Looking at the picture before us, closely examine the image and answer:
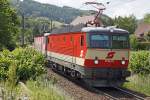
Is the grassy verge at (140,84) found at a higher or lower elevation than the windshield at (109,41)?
lower

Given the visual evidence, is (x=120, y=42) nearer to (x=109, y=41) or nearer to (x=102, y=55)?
(x=109, y=41)

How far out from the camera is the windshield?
20495 mm

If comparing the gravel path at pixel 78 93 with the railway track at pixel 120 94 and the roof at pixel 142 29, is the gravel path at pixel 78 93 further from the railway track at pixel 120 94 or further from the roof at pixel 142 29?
the roof at pixel 142 29

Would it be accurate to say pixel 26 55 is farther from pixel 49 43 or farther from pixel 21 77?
pixel 49 43

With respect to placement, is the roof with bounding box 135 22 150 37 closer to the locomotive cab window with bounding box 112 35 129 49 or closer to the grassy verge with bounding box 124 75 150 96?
the grassy verge with bounding box 124 75 150 96

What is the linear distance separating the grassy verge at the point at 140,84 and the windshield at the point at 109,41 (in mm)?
2360

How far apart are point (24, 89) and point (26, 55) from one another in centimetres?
548

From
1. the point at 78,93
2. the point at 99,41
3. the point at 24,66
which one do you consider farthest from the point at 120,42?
the point at 24,66

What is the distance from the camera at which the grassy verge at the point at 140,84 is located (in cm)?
2144

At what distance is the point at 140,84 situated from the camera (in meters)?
22.7

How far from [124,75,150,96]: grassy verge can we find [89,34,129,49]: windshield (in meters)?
2.36

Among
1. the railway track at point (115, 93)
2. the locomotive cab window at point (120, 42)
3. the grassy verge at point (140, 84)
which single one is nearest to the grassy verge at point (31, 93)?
the railway track at point (115, 93)

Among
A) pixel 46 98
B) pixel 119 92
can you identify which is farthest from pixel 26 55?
pixel 46 98

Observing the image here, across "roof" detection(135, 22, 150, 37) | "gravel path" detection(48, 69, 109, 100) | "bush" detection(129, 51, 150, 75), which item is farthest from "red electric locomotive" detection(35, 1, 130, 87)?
"roof" detection(135, 22, 150, 37)
